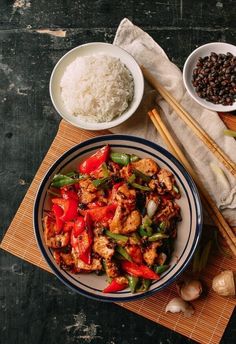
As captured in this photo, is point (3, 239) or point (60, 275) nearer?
point (60, 275)

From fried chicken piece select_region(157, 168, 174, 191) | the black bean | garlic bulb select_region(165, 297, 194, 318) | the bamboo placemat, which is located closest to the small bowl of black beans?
the black bean

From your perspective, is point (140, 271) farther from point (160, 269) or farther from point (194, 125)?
point (194, 125)

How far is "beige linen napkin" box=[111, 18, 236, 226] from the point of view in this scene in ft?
12.5

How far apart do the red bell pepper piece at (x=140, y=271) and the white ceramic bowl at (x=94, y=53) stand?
1.03 meters

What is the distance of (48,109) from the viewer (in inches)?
163

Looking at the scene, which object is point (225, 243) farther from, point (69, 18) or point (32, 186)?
point (69, 18)

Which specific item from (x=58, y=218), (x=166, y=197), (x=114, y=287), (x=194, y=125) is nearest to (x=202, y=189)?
(x=166, y=197)

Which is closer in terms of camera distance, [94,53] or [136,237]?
[136,237]

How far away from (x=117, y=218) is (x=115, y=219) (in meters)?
0.02

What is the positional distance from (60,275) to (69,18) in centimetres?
217

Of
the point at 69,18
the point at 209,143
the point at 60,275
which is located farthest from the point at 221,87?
the point at 60,275

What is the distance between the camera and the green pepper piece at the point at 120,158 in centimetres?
355

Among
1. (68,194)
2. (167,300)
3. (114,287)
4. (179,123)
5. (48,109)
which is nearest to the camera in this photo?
(114,287)

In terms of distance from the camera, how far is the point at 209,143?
12.4 ft
